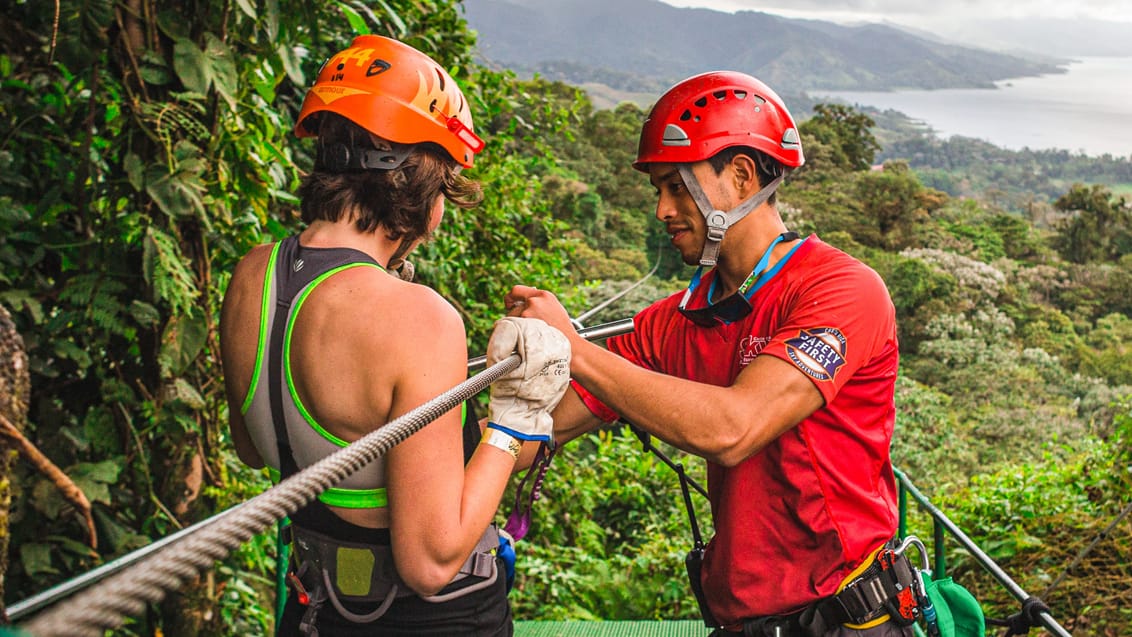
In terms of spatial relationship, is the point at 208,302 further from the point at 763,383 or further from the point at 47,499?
the point at 763,383

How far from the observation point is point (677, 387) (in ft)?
6.48

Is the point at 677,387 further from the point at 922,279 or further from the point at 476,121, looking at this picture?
the point at 922,279

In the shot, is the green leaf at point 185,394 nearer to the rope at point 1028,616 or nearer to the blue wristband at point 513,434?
the blue wristband at point 513,434

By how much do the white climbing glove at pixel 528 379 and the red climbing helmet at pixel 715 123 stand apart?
0.69 meters

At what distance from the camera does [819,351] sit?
196cm

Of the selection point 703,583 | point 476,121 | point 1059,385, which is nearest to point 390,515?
point 703,583

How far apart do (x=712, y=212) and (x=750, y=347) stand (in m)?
0.36

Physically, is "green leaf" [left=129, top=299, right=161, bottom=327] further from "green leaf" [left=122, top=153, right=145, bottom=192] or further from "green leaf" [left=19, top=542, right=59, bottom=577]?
"green leaf" [left=19, top=542, right=59, bottom=577]

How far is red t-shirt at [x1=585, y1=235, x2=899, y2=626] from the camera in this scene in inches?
79.4

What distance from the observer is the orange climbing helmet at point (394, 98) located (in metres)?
1.76

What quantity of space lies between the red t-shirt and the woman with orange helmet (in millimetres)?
555

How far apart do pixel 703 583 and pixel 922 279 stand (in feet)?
85.5

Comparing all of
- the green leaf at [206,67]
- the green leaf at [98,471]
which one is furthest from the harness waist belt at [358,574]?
the green leaf at [206,67]

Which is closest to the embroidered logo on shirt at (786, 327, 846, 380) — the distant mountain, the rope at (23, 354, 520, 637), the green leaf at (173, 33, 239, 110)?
the rope at (23, 354, 520, 637)
